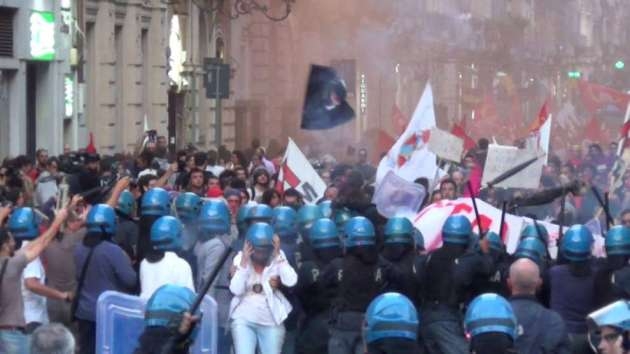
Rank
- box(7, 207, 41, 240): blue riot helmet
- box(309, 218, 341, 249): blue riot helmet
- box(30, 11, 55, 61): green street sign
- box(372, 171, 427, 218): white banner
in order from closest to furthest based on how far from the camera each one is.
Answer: box(7, 207, 41, 240): blue riot helmet → box(309, 218, 341, 249): blue riot helmet → box(372, 171, 427, 218): white banner → box(30, 11, 55, 61): green street sign

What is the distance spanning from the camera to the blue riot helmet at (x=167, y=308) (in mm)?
8133

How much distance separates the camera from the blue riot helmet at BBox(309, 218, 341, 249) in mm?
12695

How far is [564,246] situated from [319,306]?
194 cm

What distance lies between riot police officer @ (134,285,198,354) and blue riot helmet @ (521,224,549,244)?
5416 millimetres

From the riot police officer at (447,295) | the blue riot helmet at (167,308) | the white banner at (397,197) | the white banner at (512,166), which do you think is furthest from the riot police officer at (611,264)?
the white banner at (512,166)

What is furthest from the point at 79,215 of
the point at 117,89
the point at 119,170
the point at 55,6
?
the point at 117,89

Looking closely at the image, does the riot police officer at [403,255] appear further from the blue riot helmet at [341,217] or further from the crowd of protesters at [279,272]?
the blue riot helmet at [341,217]

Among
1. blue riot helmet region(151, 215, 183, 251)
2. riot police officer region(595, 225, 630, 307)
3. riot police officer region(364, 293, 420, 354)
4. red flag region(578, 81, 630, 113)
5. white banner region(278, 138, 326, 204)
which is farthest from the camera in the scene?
red flag region(578, 81, 630, 113)

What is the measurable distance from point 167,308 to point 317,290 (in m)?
4.43

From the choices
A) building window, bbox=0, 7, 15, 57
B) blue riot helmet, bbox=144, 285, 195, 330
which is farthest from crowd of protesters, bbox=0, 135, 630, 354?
building window, bbox=0, 7, 15, 57

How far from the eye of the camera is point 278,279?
12555mm

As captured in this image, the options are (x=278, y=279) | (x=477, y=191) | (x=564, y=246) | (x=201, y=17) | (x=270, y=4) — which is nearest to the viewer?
(x=564, y=246)

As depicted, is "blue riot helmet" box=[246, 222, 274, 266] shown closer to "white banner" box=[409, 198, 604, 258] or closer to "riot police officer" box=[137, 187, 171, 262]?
"riot police officer" box=[137, 187, 171, 262]

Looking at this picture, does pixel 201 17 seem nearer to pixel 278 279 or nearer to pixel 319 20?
pixel 319 20
